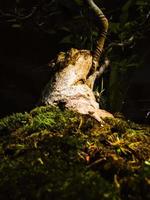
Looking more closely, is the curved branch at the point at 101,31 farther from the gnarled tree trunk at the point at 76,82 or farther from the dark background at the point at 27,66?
the dark background at the point at 27,66

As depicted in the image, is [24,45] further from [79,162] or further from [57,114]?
[79,162]

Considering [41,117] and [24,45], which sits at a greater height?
[41,117]

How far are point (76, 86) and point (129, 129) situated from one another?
28.8 inches

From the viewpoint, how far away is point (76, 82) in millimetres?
2834

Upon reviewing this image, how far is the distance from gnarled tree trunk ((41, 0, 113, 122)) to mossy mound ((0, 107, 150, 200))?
22 cm

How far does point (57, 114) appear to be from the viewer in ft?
7.58

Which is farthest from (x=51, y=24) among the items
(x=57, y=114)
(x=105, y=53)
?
(x=57, y=114)

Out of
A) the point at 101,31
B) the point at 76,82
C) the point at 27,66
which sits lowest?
the point at 27,66

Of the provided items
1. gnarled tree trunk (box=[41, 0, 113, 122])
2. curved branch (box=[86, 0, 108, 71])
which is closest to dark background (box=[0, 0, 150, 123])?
curved branch (box=[86, 0, 108, 71])

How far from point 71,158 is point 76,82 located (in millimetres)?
1227

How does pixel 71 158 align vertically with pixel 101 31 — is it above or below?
below

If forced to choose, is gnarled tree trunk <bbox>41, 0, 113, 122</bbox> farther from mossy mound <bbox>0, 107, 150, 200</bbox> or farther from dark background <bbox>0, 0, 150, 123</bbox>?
dark background <bbox>0, 0, 150, 123</bbox>

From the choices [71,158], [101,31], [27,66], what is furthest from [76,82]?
[27,66]

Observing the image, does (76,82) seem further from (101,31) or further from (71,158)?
(71,158)
